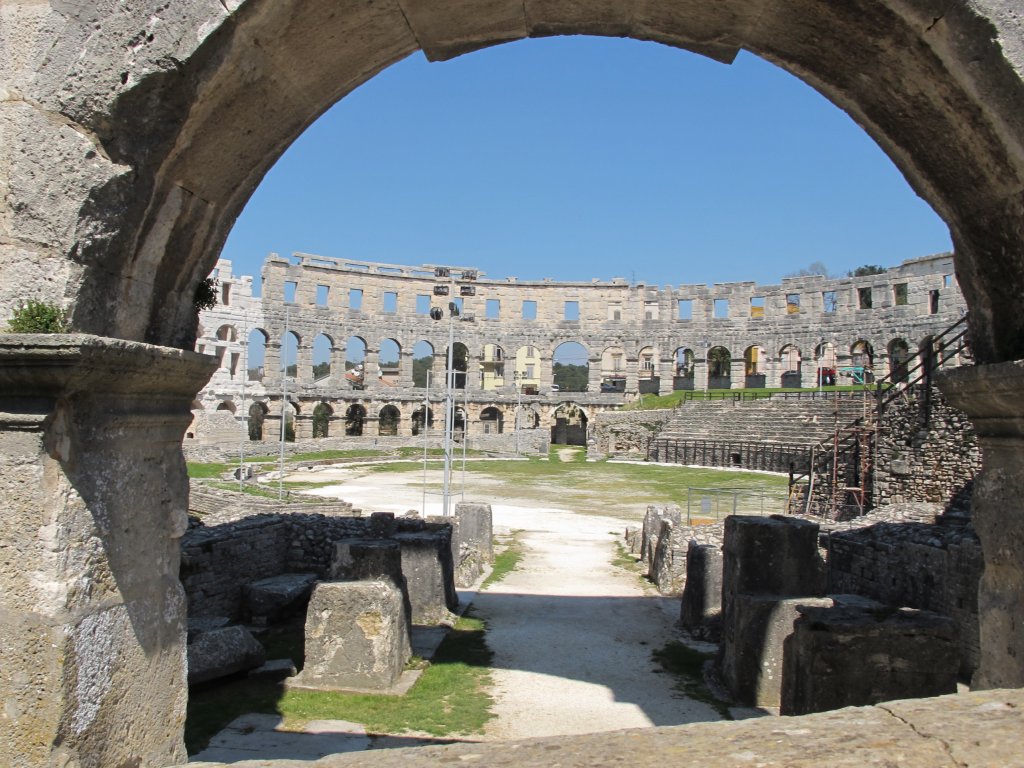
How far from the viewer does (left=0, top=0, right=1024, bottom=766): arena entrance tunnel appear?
298 centimetres

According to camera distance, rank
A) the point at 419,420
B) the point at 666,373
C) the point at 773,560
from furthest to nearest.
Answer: the point at 419,420, the point at 666,373, the point at 773,560

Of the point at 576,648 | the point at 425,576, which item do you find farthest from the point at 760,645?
the point at 425,576

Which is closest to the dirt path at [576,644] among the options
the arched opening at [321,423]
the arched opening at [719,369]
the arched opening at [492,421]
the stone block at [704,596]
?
the stone block at [704,596]

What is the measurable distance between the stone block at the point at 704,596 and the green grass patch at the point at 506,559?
3.32 meters

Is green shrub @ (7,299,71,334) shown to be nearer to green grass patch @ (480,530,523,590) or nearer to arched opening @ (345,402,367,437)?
green grass patch @ (480,530,523,590)

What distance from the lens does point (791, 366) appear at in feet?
170

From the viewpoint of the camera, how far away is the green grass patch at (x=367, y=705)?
5617mm

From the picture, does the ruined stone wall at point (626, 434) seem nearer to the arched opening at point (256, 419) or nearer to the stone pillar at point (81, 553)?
the arched opening at point (256, 419)

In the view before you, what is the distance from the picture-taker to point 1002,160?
332 cm

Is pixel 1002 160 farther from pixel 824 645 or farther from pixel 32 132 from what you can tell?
pixel 32 132

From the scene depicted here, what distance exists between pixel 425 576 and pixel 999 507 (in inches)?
244

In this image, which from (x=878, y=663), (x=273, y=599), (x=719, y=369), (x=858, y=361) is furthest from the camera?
(x=719, y=369)

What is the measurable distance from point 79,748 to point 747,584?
5.73 meters

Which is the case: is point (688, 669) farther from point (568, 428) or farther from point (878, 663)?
point (568, 428)
